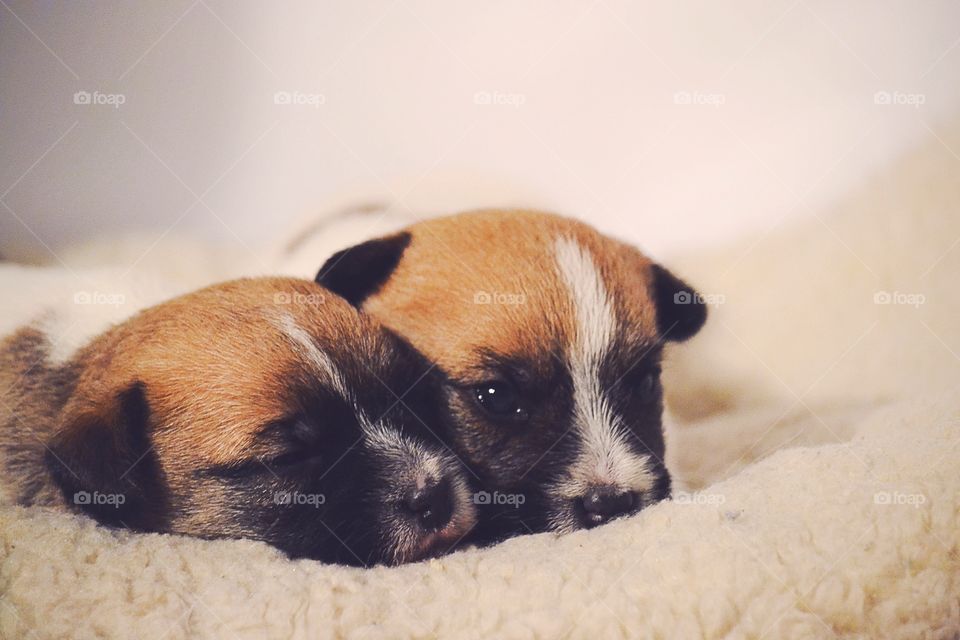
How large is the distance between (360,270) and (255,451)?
603mm

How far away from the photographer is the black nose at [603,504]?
1.68m

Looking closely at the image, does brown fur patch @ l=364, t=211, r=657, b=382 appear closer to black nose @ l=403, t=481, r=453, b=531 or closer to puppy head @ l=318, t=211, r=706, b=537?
puppy head @ l=318, t=211, r=706, b=537

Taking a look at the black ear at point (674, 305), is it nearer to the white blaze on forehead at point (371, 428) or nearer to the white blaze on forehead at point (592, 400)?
the white blaze on forehead at point (592, 400)

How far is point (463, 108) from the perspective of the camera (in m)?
2.21

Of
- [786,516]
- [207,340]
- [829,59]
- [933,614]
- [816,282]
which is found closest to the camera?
[933,614]

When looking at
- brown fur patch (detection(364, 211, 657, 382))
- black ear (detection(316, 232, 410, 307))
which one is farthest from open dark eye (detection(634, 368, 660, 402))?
black ear (detection(316, 232, 410, 307))

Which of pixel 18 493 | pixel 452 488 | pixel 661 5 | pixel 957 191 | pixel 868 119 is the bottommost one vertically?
pixel 18 493

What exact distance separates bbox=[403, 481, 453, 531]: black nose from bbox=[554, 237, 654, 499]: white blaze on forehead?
10.9 inches

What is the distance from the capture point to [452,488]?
1.67 metres

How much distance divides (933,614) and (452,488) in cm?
94

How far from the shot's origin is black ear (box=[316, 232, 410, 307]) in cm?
199

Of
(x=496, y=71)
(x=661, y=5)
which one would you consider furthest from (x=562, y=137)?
(x=661, y=5)

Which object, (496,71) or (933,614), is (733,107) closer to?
(496,71)

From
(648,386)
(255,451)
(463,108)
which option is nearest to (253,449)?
(255,451)
